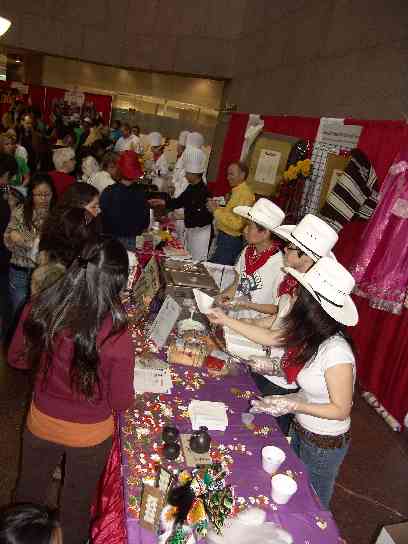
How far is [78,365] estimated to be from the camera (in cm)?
165

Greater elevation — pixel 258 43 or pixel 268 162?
pixel 258 43

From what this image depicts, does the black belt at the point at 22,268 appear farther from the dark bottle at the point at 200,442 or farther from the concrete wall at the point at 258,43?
the concrete wall at the point at 258,43

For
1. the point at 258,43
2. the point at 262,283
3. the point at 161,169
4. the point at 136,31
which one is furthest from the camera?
the point at 136,31

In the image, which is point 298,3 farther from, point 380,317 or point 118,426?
point 118,426

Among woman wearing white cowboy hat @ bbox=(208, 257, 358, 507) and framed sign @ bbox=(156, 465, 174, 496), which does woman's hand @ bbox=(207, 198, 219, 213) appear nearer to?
woman wearing white cowboy hat @ bbox=(208, 257, 358, 507)

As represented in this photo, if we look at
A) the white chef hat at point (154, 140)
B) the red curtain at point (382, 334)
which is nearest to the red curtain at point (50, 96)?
the white chef hat at point (154, 140)

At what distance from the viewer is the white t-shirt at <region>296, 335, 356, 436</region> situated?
199 cm

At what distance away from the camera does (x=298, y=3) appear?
7.42 metres

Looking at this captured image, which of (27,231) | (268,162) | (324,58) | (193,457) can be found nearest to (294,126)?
(268,162)

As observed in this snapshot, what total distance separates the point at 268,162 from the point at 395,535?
576cm

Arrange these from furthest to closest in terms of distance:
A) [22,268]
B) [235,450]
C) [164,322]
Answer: [22,268] → [164,322] → [235,450]

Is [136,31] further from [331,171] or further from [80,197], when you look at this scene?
[80,197]

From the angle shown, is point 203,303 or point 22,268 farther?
point 22,268

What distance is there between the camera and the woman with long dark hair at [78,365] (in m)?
1.63
